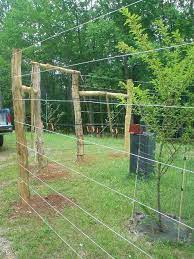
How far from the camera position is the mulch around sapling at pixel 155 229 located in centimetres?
433

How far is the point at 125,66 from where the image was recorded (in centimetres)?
2094

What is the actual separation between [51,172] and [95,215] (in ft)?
8.67

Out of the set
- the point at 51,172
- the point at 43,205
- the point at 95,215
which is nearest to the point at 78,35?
the point at 51,172

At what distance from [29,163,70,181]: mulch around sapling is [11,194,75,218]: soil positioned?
132 centimetres

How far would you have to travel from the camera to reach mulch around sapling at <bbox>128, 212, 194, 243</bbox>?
14.2 feet

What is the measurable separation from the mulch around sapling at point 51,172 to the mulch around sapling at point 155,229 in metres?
2.58

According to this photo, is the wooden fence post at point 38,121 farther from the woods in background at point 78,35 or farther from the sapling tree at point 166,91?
the woods in background at point 78,35

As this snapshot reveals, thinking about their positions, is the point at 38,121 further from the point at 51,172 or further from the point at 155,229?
the point at 155,229

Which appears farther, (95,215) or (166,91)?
(95,215)

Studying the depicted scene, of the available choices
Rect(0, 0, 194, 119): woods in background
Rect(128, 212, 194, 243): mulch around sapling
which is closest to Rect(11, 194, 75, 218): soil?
Rect(128, 212, 194, 243): mulch around sapling

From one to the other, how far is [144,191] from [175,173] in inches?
58.1

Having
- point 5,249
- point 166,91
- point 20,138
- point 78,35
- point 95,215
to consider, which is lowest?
point 5,249

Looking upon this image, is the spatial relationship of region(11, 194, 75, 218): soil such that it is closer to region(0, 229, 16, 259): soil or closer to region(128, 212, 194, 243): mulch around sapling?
region(0, 229, 16, 259): soil

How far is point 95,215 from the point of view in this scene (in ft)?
16.6
